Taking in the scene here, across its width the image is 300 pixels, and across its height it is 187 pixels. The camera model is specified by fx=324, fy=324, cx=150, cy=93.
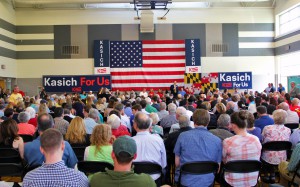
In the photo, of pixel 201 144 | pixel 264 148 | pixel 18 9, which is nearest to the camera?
pixel 201 144

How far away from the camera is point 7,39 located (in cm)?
1703

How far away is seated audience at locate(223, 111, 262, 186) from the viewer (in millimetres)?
3670

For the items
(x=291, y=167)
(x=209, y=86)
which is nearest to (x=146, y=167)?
(x=291, y=167)

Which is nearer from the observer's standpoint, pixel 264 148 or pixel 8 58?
pixel 264 148

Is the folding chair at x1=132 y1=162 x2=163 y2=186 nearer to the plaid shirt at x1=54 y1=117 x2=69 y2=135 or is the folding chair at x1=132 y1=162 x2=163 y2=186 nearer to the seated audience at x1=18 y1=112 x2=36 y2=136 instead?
A: the plaid shirt at x1=54 y1=117 x2=69 y2=135

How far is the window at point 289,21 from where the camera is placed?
16.3m

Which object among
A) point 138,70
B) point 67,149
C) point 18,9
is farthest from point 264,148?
point 18,9

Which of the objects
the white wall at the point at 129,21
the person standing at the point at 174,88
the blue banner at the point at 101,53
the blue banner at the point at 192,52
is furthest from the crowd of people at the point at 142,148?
the white wall at the point at 129,21

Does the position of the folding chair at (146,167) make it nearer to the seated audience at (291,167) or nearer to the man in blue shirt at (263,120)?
the seated audience at (291,167)

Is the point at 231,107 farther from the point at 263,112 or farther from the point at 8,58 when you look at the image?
the point at 8,58

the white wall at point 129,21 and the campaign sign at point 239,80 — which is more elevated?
the white wall at point 129,21

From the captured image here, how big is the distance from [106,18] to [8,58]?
18.6ft

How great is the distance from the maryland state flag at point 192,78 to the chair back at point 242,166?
1400 cm

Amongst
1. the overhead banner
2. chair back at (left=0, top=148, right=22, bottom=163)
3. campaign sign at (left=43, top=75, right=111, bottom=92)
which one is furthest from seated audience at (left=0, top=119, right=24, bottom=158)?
the overhead banner
